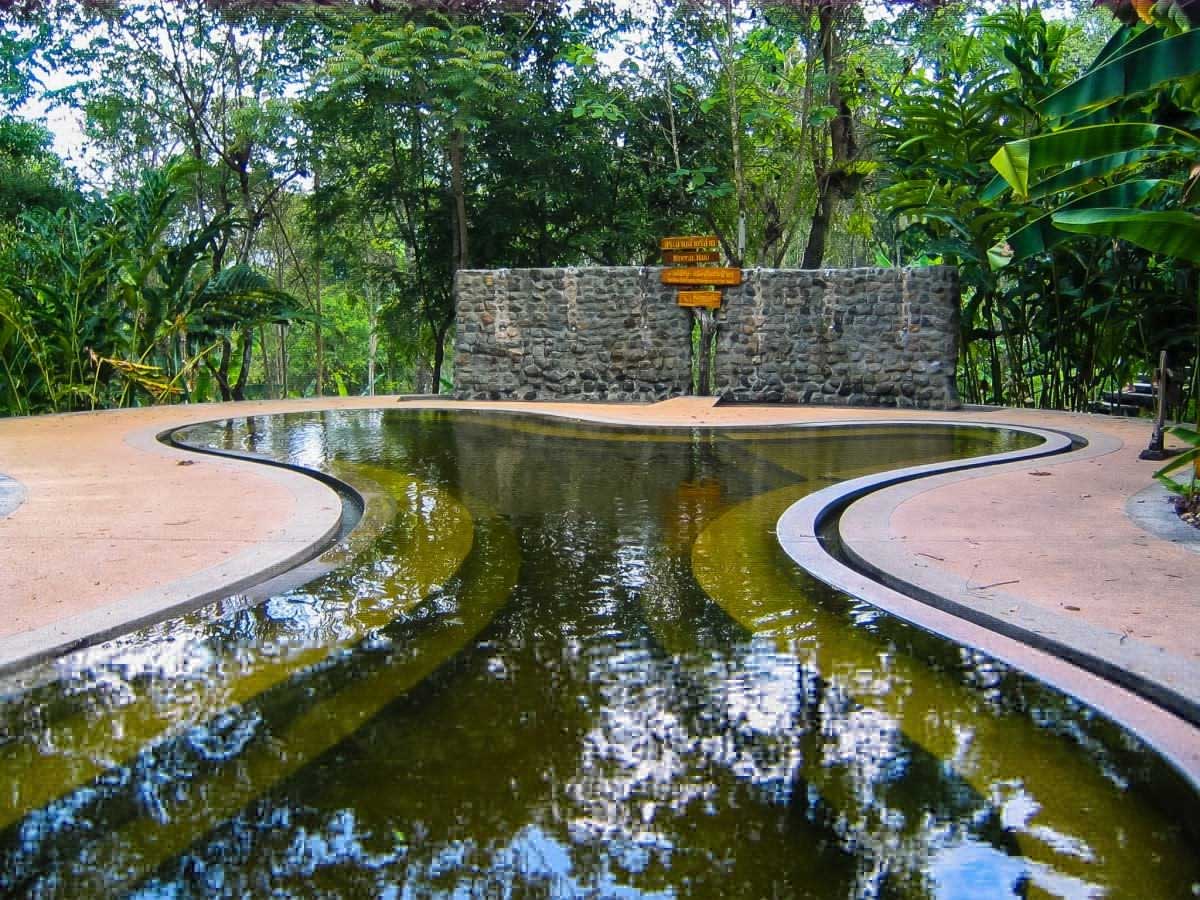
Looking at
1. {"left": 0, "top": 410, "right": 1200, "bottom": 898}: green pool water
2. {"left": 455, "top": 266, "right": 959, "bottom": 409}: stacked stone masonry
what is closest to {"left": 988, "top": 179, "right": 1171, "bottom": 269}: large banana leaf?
{"left": 0, "top": 410, "right": 1200, "bottom": 898}: green pool water

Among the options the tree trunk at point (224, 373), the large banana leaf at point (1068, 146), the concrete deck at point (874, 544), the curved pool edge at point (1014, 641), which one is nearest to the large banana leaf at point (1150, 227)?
the large banana leaf at point (1068, 146)

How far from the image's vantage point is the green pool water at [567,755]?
198 cm

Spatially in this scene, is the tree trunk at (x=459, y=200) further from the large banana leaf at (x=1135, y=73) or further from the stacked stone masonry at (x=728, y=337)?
the large banana leaf at (x=1135, y=73)

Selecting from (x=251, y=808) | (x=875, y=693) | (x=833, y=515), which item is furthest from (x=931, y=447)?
(x=251, y=808)

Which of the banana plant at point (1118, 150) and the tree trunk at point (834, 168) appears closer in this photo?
the banana plant at point (1118, 150)

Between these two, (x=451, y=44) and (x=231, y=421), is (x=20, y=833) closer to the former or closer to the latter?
(x=231, y=421)

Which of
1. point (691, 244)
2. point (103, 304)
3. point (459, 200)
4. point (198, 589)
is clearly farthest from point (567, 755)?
point (459, 200)

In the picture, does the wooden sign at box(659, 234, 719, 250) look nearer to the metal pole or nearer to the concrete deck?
the concrete deck

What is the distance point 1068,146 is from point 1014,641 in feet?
7.72

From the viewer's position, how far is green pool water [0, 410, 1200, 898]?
1981 mm

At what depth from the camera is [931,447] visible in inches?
322

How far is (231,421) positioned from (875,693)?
350 inches

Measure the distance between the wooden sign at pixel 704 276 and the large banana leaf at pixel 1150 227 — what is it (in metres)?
7.97

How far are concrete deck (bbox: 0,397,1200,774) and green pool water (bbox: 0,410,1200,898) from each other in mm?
301
